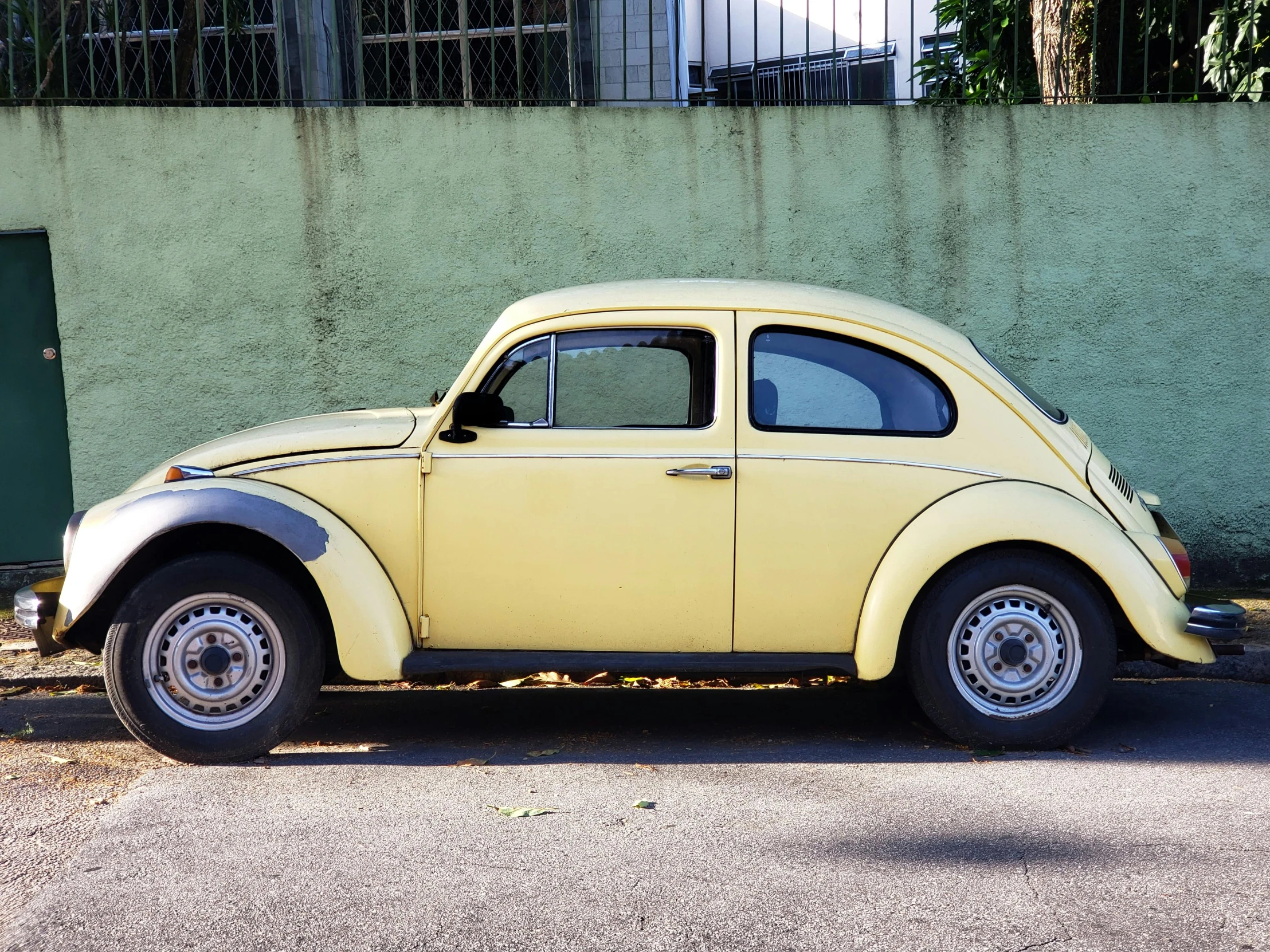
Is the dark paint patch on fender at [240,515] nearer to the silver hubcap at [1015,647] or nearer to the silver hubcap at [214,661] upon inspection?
the silver hubcap at [214,661]

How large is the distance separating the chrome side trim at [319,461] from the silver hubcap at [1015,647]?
2267 millimetres

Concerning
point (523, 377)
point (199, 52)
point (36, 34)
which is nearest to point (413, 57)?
point (199, 52)

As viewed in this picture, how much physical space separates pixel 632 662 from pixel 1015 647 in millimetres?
1491

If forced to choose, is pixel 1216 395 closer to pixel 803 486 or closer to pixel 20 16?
pixel 803 486

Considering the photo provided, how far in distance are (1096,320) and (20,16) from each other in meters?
7.11

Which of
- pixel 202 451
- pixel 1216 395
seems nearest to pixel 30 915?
pixel 202 451

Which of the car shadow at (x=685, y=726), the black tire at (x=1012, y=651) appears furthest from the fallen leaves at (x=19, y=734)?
the black tire at (x=1012, y=651)

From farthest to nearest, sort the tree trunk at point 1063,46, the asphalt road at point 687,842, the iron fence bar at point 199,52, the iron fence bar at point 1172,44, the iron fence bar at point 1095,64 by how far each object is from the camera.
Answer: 1. the tree trunk at point 1063,46
2. the iron fence bar at point 1095,64
3. the iron fence bar at point 1172,44
4. the iron fence bar at point 199,52
5. the asphalt road at point 687,842

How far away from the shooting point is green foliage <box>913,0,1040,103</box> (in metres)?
8.21

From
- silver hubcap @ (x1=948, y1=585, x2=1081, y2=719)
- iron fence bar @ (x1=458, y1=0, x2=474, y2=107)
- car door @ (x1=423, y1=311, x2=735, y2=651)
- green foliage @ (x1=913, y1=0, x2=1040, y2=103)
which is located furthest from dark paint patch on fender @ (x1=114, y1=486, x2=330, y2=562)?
green foliage @ (x1=913, y1=0, x2=1040, y2=103)

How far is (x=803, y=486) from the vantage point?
4.82 meters

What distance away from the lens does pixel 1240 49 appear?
8.14 meters

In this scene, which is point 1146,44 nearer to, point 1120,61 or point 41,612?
point 1120,61

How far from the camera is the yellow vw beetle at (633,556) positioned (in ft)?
15.7
